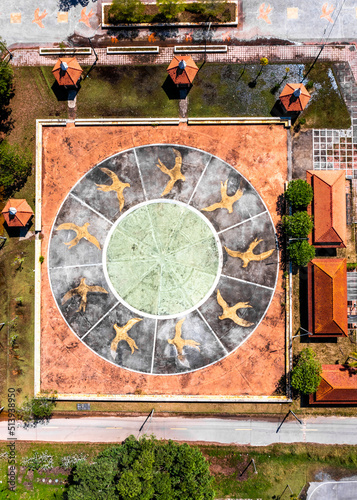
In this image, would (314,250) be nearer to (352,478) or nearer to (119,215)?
(119,215)

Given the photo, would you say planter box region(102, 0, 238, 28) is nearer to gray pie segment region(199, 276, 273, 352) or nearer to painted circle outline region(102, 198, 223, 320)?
painted circle outline region(102, 198, 223, 320)

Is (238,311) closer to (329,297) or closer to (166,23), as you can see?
(329,297)

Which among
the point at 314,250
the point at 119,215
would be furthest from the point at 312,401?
the point at 119,215

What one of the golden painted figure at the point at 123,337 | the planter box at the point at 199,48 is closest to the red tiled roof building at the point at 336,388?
the golden painted figure at the point at 123,337

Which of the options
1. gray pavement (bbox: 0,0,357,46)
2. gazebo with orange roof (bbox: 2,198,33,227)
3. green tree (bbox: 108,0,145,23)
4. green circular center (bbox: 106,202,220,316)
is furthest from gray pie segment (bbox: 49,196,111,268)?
green tree (bbox: 108,0,145,23)

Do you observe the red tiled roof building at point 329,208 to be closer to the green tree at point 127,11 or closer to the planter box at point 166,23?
the planter box at point 166,23

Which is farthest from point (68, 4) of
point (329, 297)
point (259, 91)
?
point (329, 297)
